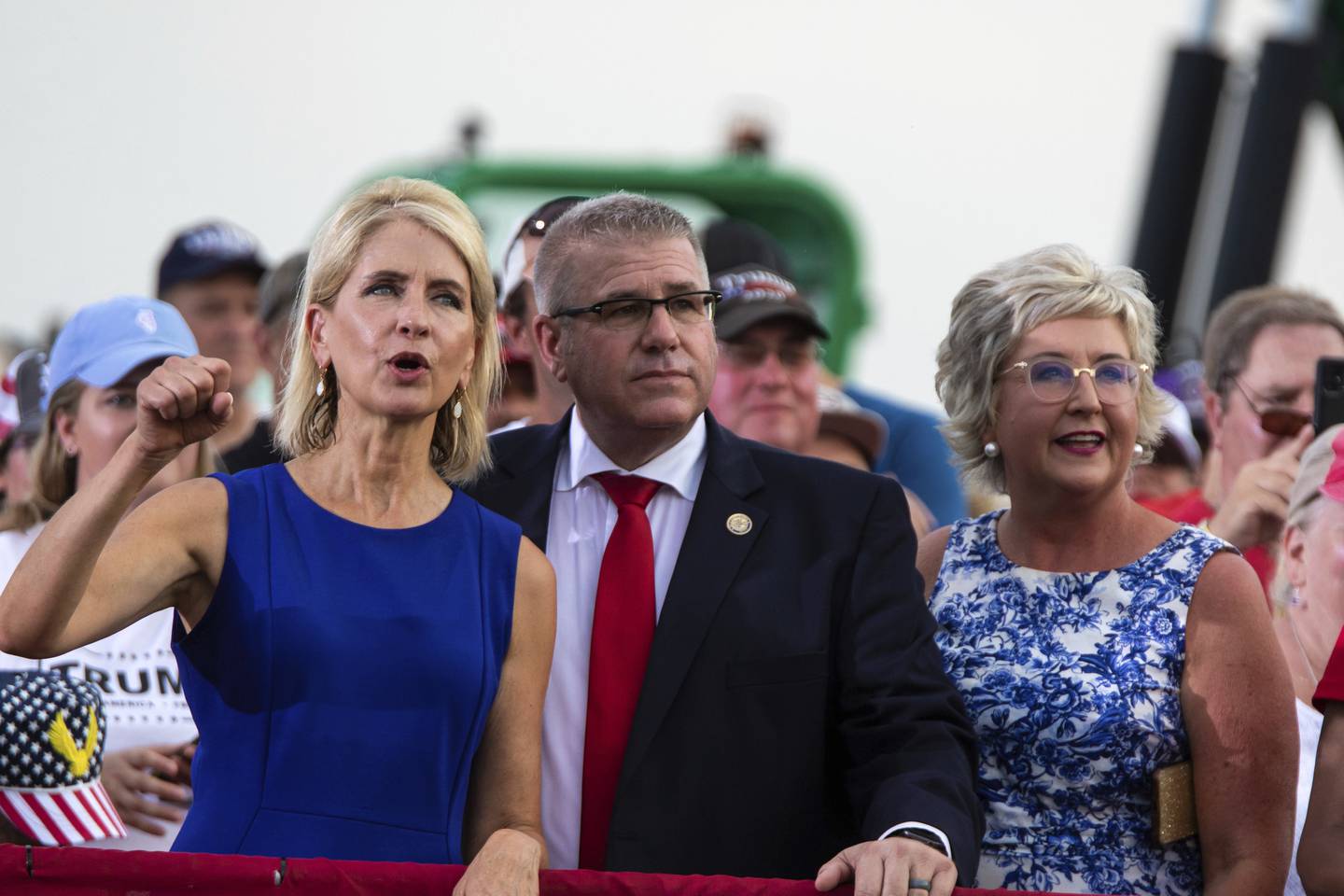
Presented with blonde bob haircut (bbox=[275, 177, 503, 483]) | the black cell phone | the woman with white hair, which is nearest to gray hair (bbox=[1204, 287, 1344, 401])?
the black cell phone

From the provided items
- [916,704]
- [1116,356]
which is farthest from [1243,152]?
[916,704]

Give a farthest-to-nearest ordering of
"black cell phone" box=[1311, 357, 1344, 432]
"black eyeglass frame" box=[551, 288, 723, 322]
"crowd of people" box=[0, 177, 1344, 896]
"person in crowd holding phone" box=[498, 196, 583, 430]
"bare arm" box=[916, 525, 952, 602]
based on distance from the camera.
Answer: "person in crowd holding phone" box=[498, 196, 583, 430] → "black cell phone" box=[1311, 357, 1344, 432] → "bare arm" box=[916, 525, 952, 602] → "black eyeglass frame" box=[551, 288, 723, 322] → "crowd of people" box=[0, 177, 1344, 896]

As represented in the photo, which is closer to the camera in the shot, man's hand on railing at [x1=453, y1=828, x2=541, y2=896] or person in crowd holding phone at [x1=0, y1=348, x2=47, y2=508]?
man's hand on railing at [x1=453, y1=828, x2=541, y2=896]

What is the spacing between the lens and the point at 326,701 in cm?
291

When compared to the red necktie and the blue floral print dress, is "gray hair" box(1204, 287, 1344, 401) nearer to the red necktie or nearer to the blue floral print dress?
the blue floral print dress

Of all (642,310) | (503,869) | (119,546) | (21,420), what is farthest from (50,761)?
(21,420)

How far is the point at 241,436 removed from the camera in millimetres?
6082

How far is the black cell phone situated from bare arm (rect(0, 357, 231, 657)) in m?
2.62

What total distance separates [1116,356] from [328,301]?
5.01 feet

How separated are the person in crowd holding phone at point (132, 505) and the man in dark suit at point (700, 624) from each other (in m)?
1.11

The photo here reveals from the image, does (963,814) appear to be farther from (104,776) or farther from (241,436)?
(241,436)

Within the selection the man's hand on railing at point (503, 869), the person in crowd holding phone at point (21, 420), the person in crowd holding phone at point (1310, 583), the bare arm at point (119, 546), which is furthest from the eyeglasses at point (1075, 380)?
the person in crowd holding phone at point (21, 420)

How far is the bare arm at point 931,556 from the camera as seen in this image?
151 inches

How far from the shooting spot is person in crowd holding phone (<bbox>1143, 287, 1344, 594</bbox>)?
4.98 m
